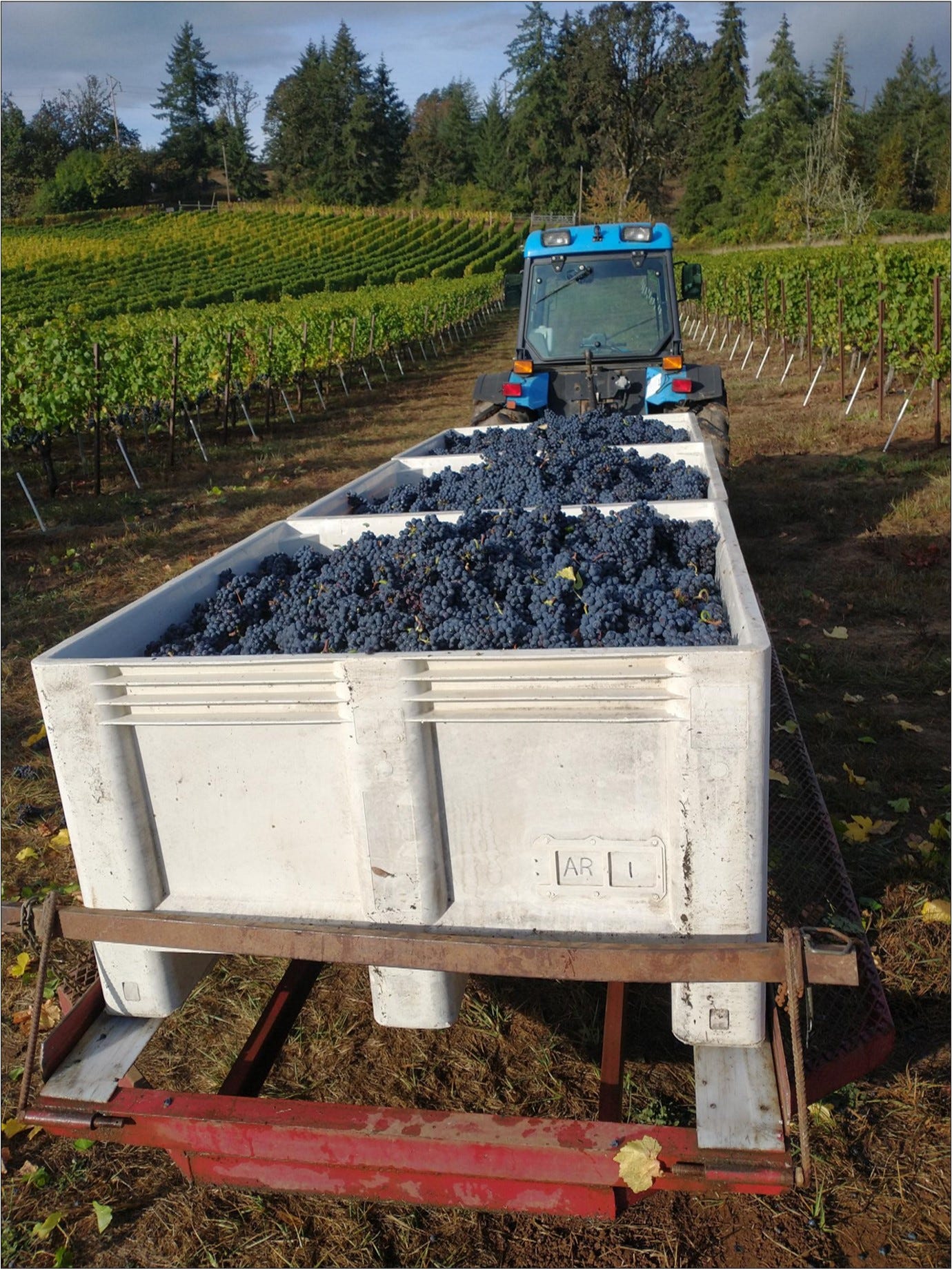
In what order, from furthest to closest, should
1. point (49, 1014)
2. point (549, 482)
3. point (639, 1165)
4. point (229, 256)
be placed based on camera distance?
point (229, 256)
point (549, 482)
point (49, 1014)
point (639, 1165)

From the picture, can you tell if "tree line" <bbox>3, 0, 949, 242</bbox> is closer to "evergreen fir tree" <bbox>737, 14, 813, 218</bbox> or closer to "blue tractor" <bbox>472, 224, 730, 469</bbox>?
"evergreen fir tree" <bbox>737, 14, 813, 218</bbox>

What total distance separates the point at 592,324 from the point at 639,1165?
6.46m

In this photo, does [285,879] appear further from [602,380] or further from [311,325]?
[311,325]

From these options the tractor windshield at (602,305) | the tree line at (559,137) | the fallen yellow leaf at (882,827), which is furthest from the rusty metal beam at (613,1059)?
the tree line at (559,137)

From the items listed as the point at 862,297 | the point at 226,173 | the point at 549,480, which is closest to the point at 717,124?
the point at 226,173

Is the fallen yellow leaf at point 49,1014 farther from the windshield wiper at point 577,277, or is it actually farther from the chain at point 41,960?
the windshield wiper at point 577,277

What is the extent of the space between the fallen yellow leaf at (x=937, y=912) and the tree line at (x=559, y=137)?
5816 cm

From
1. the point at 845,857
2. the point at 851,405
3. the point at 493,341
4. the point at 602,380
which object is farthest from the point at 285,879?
the point at 493,341

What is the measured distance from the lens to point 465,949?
66.0 inches

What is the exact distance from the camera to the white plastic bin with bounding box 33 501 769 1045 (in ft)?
5.28

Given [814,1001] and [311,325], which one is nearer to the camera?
[814,1001]

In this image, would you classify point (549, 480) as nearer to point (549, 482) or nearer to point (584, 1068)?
point (549, 482)

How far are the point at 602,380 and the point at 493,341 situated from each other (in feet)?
82.9

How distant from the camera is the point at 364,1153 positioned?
1.74 metres
